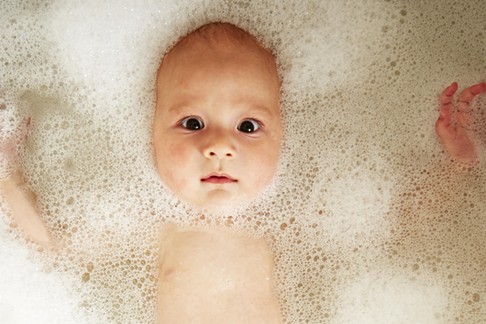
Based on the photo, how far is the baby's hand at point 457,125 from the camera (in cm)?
110

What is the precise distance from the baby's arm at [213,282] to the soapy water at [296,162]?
0.16ft

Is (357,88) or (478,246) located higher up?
(357,88)

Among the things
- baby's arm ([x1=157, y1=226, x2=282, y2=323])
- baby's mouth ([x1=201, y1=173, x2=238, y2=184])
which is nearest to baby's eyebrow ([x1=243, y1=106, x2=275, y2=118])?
baby's mouth ([x1=201, y1=173, x2=238, y2=184])

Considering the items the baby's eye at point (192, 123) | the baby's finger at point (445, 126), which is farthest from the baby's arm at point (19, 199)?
the baby's finger at point (445, 126)

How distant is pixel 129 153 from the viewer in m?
1.15

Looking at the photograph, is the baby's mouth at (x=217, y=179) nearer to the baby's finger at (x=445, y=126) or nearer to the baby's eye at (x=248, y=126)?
the baby's eye at (x=248, y=126)

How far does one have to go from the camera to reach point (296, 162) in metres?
1.16

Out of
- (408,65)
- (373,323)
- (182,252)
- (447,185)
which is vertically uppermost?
(408,65)

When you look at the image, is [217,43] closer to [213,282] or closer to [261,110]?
[261,110]

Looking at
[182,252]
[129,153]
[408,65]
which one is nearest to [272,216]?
[182,252]

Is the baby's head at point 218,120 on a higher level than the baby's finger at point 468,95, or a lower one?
lower

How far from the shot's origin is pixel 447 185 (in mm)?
1140

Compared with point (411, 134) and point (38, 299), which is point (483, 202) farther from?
point (38, 299)

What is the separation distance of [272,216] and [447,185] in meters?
0.37
